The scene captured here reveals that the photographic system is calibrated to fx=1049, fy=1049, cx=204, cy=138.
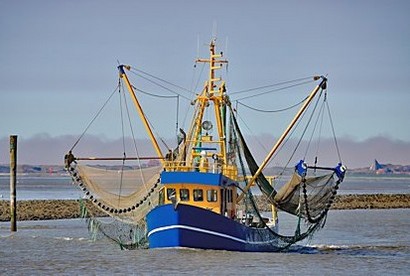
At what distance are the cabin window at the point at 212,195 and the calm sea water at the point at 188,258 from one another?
2060mm

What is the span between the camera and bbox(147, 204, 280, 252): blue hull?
3753 centimetres

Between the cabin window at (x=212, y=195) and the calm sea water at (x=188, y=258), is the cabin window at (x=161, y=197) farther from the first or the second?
the calm sea water at (x=188, y=258)

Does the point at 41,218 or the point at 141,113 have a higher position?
the point at 141,113

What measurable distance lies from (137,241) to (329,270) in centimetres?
924

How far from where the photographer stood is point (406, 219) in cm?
7038

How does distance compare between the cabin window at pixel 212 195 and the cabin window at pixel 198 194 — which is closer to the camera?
the cabin window at pixel 198 194

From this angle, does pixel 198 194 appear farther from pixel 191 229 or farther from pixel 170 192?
pixel 191 229

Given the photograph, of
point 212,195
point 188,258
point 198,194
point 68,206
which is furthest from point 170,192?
point 68,206

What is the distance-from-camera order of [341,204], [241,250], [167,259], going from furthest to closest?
[341,204]
[241,250]
[167,259]

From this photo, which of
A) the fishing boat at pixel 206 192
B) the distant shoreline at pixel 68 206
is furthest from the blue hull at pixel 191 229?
the distant shoreline at pixel 68 206

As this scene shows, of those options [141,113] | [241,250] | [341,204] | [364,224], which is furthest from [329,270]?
[341,204]

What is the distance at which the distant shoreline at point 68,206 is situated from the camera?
214ft

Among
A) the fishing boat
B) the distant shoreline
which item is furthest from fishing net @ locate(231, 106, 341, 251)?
the distant shoreline

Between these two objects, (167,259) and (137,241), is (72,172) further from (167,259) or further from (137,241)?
(167,259)
